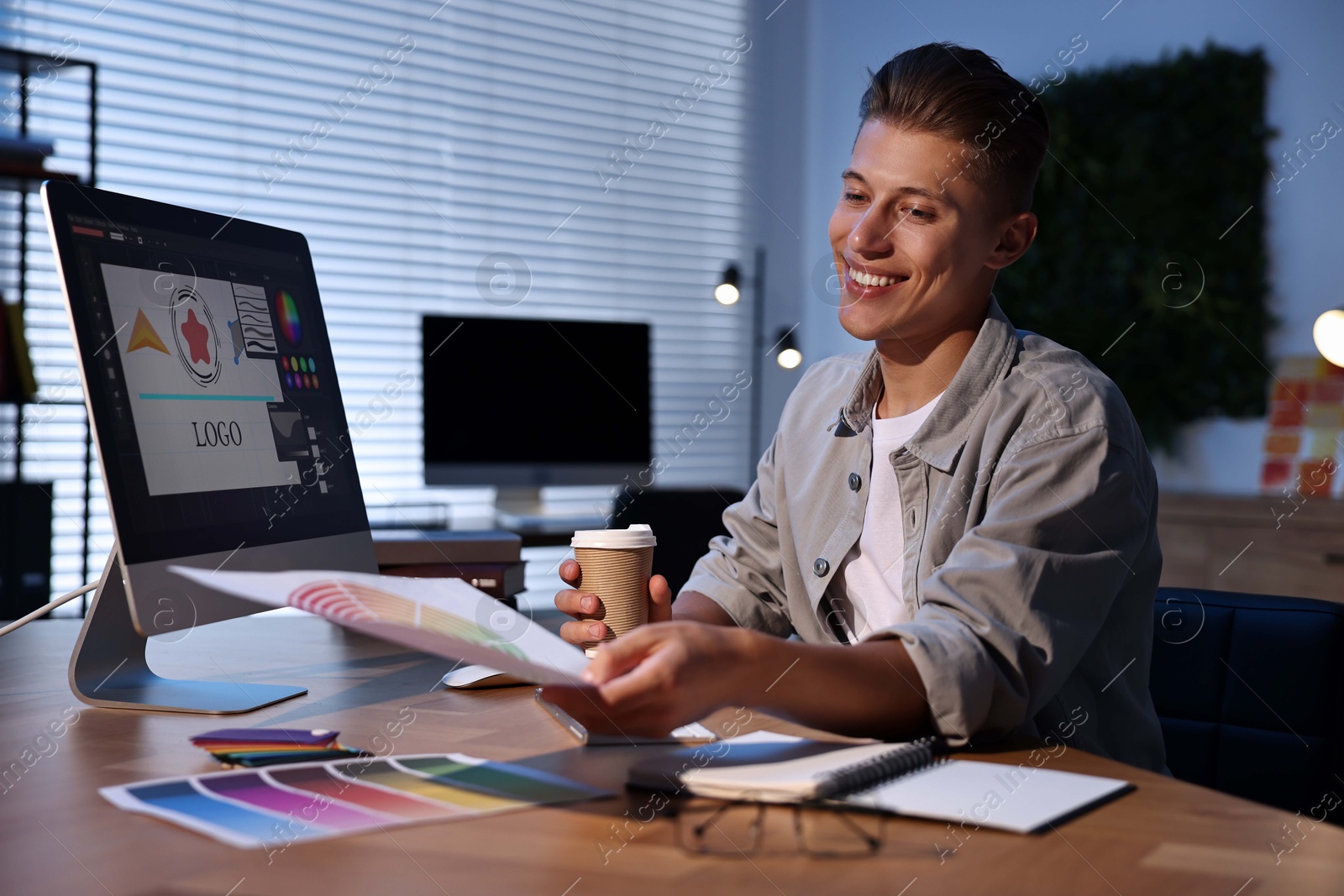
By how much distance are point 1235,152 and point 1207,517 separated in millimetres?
1258

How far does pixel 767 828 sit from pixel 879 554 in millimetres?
659

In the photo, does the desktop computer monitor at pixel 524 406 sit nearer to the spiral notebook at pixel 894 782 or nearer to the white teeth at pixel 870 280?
the white teeth at pixel 870 280

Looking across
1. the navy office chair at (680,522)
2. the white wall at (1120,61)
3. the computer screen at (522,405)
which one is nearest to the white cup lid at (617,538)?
the navy office chair at (680,522)

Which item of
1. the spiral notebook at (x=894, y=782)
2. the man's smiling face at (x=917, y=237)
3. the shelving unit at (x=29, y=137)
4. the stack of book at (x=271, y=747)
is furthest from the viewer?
the shelving unit at (x=29, y=137)

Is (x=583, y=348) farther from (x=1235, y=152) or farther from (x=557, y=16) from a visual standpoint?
(x=1235, y=152)

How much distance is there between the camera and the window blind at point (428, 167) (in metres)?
3.35

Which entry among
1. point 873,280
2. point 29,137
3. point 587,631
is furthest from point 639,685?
point 29,137

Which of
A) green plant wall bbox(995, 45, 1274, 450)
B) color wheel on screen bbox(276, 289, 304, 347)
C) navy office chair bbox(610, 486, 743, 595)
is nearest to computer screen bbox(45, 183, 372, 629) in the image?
color wheel on screen bbox(276, 289, 304, 347)

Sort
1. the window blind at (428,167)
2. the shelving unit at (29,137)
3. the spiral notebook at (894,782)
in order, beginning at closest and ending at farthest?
the spiral notebook at (894,782) < the shelving unit at (29,137) < the window blind at (428,167)

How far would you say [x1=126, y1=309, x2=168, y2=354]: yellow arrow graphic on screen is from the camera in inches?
40.9

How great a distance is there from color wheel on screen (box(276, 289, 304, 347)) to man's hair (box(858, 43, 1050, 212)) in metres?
0.73

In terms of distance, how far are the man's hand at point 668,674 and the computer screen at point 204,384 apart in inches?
19.2

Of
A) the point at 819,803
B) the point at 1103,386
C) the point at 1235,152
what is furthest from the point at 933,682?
the point at 1235,152

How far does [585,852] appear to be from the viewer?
2.11 ft
